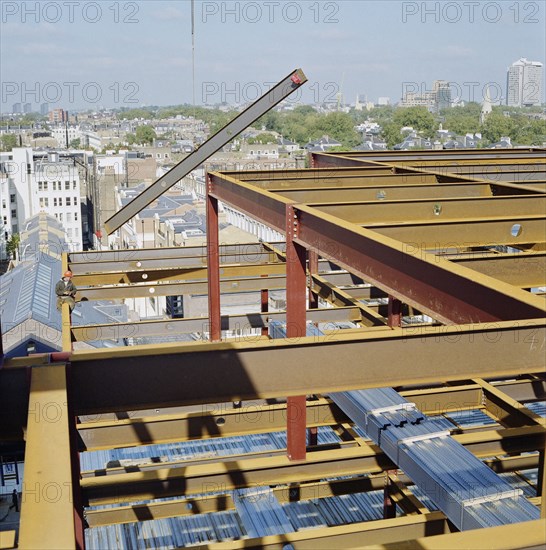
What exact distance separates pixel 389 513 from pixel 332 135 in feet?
328

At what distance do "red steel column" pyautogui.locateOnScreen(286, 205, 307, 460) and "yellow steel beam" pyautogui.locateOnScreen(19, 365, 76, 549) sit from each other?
3.13 meters

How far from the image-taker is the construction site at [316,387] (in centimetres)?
321

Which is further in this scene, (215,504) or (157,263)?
(157,263)

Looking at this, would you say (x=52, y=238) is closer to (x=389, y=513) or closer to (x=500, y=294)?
(x=389, y=513)

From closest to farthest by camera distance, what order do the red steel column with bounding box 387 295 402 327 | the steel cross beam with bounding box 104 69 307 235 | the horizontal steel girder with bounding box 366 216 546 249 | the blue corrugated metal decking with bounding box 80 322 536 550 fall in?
1. the blue corrugated metal decking with bounding box 80 322 536 550
2. the horizontal steel girder with bounding box 366 216 546 249
3. the steel cross beam with bounding box 104 69 307 235
4. the red steel column with bounding box 387 295 402 327

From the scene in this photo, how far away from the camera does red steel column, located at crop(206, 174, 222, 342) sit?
907 cm

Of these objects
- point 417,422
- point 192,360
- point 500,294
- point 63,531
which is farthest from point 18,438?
point 417,422

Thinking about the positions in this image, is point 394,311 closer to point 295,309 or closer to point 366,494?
point 366,494

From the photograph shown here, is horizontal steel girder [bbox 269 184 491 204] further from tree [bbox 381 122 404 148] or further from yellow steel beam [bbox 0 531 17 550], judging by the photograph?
tree [bbox 381 122 404 148]

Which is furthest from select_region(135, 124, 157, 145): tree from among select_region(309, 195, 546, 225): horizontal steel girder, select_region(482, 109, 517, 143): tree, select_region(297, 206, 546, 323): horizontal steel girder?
select_region(297, 206, 546, 323): horizontal steel girder

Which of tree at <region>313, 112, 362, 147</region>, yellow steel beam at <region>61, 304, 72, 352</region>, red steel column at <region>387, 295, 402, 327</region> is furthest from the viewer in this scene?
tree at <region>313, 112, 362, 147</region>

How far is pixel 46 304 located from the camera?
1902 cm

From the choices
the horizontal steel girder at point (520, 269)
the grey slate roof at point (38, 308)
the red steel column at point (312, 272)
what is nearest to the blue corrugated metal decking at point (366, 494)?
the horizontal steel girder at point (520, 269)

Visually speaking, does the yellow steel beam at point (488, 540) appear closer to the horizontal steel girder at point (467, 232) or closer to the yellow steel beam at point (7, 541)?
the yellow steel beam at point (7, 541)
